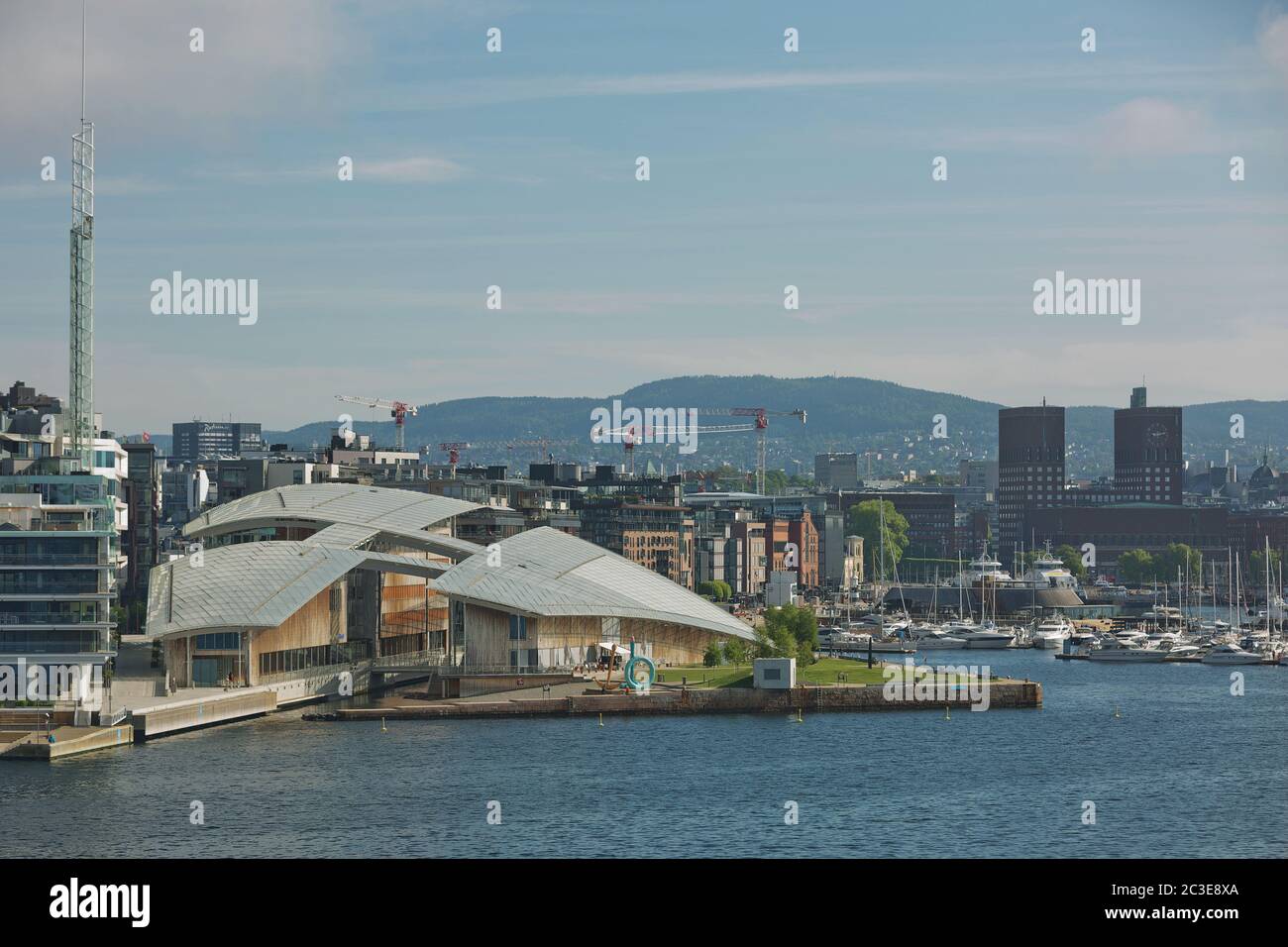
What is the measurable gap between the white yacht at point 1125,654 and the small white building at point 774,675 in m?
48.1

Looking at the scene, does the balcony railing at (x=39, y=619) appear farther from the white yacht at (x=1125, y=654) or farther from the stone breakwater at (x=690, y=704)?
the white yacht at (x=1125, y=654)

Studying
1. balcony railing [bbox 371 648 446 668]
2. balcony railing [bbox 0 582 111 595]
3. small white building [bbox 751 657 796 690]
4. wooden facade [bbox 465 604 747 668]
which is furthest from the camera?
balcony railing [bbox 371 648 446 668]

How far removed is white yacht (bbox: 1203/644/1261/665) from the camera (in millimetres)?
114750

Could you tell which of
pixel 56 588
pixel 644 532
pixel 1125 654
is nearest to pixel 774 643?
pixel 56 588

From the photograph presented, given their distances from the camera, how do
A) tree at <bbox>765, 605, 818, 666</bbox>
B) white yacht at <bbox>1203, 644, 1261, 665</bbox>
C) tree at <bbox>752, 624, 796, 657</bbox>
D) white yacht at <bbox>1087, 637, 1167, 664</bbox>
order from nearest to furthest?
tree at <bbox>752, 624, 796, 657</bbox>
tree at <bbox>765, 605, 818, 666</bbox>
white yacht at <bbox>1203, 644, 1261, 665</bbox>
white yacht at <bbox>1087, 637, 1167, 664</bbox>

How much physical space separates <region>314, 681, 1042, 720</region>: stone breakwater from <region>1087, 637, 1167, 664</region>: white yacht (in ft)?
136

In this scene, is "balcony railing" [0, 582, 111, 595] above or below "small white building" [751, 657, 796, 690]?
above

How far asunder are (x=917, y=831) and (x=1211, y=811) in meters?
10.2

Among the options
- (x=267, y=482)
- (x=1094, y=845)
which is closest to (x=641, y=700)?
(x=1094, y=845)

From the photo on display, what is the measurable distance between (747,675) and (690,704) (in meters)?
6.82

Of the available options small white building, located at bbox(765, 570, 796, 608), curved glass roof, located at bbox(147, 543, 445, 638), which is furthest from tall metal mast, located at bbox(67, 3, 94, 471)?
small white building, located at bbox(765, 570, 796, 608)

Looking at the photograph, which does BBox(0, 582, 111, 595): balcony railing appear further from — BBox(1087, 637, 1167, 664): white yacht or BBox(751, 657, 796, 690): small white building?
BBox(1087, 637, 1167, 664): white yacht
